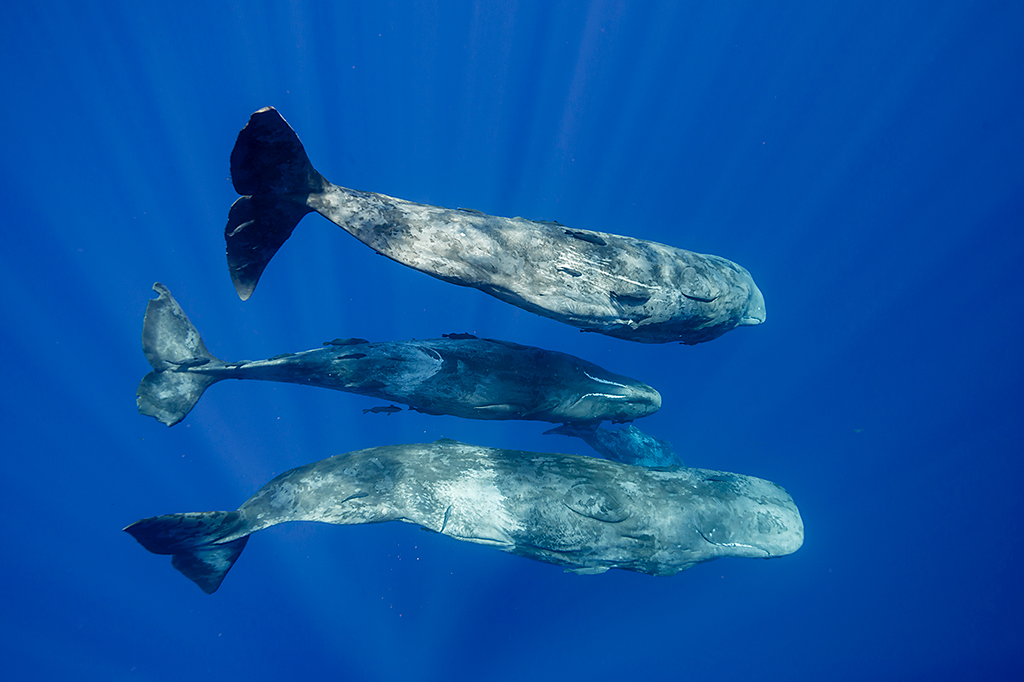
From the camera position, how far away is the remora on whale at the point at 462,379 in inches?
183

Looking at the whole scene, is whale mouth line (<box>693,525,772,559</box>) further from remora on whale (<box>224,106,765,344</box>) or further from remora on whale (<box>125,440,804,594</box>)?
remora on whale (<box>224,106,765,344</box>)

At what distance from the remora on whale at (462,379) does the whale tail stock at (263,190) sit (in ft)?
3.95

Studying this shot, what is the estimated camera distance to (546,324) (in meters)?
11.0

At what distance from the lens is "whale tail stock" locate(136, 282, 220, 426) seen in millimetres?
5340

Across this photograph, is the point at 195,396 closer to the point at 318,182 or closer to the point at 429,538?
the point at 318,182

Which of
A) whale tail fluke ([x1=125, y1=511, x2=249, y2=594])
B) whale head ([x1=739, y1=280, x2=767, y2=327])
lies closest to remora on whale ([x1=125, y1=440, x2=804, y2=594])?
whale tail fluke ([x1=125, y1=511, x2=249, y2=594])

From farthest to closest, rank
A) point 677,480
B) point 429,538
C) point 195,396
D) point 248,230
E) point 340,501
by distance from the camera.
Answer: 1. point 429,538
2. point 195,396
3. point 677,480
4. point 340,501
5. point 248,230

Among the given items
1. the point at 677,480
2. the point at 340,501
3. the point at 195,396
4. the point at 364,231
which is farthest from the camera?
the point at 195,396

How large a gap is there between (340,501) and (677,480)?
3828mm

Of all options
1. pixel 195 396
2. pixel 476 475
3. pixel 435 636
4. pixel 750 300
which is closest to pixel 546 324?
pixel 750 300

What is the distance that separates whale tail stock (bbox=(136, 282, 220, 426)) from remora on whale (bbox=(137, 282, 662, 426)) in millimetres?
30

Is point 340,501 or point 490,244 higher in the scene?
point 490,244

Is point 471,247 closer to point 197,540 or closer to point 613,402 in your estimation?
point 613,402

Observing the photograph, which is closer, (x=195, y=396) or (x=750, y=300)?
(x=750, y=300)
